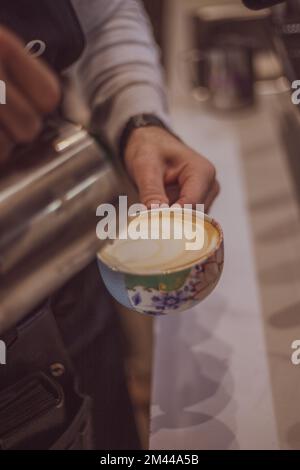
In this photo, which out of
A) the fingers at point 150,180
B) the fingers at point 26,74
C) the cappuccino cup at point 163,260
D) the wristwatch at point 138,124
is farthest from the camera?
the wristwatch at point 138,124

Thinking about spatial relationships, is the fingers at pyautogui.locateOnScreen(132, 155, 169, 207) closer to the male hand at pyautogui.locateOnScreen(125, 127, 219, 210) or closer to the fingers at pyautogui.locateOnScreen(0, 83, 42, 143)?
the male hand at pyautogui.locateOnScreen(125, 127, 219, 210)

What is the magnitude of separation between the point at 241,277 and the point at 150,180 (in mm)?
314

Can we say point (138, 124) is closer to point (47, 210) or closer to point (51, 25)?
point (51, 25)

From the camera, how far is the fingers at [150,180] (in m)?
0.76

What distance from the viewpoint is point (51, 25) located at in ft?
2.53

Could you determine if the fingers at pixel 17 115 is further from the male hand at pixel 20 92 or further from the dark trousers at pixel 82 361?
the dark trousers at pixel 82 361

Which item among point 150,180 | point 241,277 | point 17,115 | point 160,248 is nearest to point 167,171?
point 150,180

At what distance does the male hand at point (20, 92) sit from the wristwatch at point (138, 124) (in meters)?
0.49

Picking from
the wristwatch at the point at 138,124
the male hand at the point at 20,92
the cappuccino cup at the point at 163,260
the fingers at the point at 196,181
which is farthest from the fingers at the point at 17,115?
the wristwatch at the point at 138,124

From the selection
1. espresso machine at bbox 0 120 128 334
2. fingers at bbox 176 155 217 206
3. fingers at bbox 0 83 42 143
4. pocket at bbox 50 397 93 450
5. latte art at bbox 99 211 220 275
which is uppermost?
fingers at bbox 0 83 42 143

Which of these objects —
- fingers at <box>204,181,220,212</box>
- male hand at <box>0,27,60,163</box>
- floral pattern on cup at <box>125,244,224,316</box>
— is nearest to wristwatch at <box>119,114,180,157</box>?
fingers at <box>204,181,220,212</box>

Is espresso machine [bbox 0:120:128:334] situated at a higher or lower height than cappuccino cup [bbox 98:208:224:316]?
higher

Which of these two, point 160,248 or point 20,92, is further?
point 160,248

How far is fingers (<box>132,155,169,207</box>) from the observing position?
0.76 m
